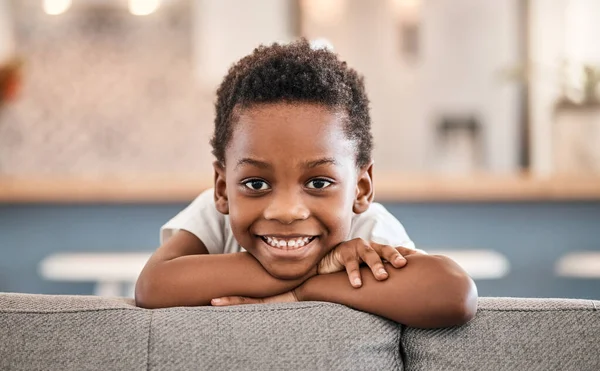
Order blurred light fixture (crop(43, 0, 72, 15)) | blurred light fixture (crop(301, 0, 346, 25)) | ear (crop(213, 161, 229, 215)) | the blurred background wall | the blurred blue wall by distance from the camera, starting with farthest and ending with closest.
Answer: blurred light fixture (crop(43, 0, 72, 15)) → blurred light fixture (crop(301, 0, 346, 25)) → the blurred background wall → the blurred blue wall → ear (crop(213, 161, 229, 215))

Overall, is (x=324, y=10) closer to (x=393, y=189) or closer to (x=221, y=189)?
(x=393, y=189)

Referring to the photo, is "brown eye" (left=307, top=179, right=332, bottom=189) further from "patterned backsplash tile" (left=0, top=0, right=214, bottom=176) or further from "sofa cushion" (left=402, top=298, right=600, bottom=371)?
"patterned backsplash tile" (left=0, top=0, right=214, bottom=176)

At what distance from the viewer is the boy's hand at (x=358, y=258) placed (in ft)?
3.44

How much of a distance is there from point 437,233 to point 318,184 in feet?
6.33

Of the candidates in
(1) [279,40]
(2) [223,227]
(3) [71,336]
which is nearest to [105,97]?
(1) [279,40]

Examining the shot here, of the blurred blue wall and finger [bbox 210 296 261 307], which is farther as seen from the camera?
the blurred blue wall

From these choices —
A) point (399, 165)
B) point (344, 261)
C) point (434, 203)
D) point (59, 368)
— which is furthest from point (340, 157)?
point (399, 165)

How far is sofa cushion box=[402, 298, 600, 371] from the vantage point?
977mm

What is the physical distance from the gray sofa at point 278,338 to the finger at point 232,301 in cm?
8

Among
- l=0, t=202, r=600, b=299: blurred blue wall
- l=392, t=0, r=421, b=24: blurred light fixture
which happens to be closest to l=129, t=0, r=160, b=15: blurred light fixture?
l=392, t=0, r=421, b=24: blurred light fixture

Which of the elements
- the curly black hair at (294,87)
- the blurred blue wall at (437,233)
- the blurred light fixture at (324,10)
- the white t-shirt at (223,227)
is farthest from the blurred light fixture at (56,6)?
the curly black hair at (294,87)

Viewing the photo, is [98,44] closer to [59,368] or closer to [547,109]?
[547,109]

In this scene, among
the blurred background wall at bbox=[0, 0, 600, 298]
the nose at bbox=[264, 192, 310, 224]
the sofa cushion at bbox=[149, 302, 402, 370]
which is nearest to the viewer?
the sofa cushion at bbox=[149, 302, 402, 370]

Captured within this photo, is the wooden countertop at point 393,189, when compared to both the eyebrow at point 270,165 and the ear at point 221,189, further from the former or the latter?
the eyebrow at point 270,165
